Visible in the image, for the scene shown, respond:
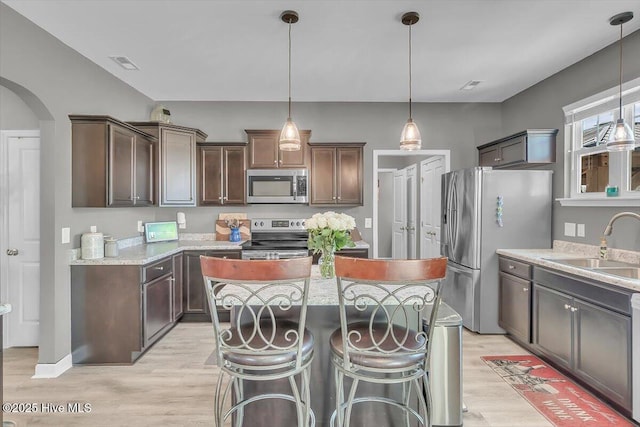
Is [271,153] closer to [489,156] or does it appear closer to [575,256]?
[489,156]

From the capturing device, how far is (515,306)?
11.0 feet

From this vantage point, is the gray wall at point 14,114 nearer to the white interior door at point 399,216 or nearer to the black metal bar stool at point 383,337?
the black metal bar stool at point 383,337

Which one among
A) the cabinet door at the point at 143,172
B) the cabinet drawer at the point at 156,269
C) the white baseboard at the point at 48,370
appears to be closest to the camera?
the white baseboard at the point at 48,370

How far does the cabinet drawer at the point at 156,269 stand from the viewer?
3.08m

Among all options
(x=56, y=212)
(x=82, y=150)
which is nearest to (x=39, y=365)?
(x=56, y=212)

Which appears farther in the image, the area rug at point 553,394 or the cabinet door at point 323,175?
the cabinet door at point 323,175

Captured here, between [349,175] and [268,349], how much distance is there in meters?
3.05

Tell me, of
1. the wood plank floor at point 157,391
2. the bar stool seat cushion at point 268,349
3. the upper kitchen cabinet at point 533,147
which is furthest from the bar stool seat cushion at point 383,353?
the upper kitchen cabinet at point 533,147

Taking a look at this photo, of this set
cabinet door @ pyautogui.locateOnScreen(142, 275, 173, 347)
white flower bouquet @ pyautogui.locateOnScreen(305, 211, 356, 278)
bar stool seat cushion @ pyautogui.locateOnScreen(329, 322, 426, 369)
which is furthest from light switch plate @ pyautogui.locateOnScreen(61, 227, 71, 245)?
bar stool seat cushion @ pyautogui.locateOnScreen(329, 322, 426, 369)

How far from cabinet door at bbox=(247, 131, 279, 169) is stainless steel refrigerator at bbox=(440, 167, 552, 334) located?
2.30 m

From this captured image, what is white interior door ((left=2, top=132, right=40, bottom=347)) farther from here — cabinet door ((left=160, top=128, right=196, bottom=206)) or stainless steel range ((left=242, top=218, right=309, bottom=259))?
stainless steel range ((left=242, top=218, right=309, bottom=259))

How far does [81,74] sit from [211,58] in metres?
1.20

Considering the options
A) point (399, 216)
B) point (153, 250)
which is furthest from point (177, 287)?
point (399, 216)

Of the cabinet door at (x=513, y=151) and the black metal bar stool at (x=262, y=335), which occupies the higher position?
the cabinet door at (x=513, y=151)
